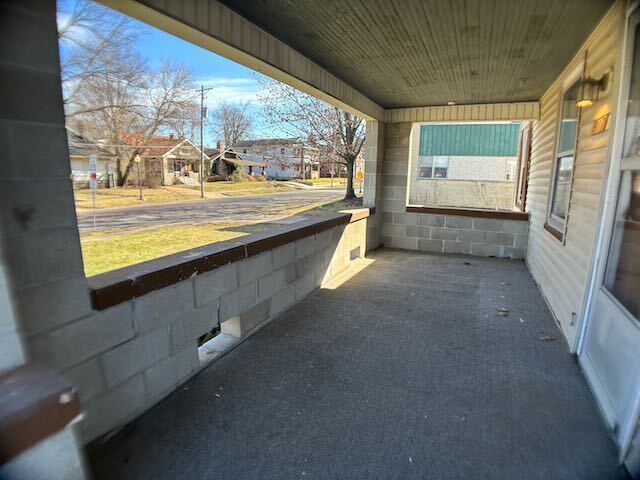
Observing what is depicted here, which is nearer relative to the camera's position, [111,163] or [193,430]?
[193,430]

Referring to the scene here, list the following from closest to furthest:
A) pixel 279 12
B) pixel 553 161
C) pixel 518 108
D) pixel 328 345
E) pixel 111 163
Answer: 1. pixel 279 12
2. pixel 328 345
3. pixel 553 161
4. pixel 518 108
5. pixel 111 163

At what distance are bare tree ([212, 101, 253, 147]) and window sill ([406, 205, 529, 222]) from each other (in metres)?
37.6

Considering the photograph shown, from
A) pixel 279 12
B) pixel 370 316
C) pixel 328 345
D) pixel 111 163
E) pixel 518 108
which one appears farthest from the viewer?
pixel 111 163

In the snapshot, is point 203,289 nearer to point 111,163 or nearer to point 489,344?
point 489,344

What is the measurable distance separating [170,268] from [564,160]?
A: 170 inches

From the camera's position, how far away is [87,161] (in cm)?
2081

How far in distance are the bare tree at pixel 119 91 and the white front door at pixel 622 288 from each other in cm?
1297

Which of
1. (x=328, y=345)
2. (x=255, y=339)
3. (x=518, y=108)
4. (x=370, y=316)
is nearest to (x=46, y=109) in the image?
(x=255, y=339)

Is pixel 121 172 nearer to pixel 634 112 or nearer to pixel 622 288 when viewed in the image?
pixel 634 112

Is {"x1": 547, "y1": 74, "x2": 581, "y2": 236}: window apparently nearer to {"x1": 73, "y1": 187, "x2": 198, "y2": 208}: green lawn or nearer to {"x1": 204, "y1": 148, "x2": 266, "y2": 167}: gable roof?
{"x1": 73, "y1": 187, "x2": 198, "y2": 208}: green lawn

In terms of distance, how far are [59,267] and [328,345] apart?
78.5 inches

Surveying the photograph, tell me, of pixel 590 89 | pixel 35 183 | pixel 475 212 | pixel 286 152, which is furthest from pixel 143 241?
pixel 286 152

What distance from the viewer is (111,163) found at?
22.1 metres

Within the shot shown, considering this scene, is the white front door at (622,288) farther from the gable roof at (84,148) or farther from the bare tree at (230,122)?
the bare tree at (230,122)
